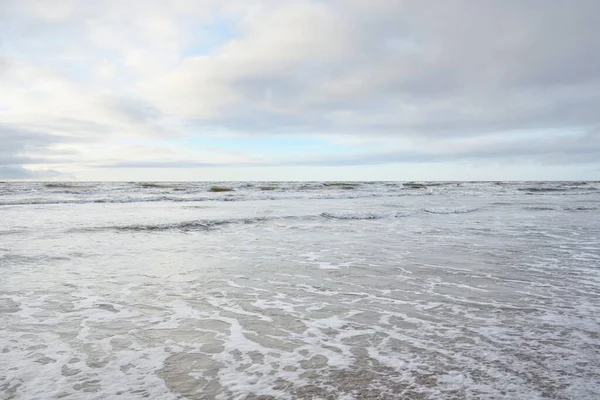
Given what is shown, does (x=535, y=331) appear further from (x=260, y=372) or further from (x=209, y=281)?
(x=209, y=281)

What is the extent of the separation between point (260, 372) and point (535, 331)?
2.81 m

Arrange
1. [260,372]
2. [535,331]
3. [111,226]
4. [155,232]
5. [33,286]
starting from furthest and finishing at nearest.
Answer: [111,226] < [155,232] < [33,286] < [535,331] < [260,372]

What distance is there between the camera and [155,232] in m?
13.3

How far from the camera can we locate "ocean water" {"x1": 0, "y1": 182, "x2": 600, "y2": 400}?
10.9 ft

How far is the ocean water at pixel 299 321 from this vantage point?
3318mm

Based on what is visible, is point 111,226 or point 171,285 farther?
point 111,226

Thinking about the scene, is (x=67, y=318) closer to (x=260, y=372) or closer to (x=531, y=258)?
(x=260, y=372)

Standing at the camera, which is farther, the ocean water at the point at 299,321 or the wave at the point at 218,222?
the wave at the point at 218,222

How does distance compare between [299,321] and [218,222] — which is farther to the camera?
[218,222]

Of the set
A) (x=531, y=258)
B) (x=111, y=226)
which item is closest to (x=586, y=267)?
(x=531, y=258)

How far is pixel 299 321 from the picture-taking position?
491 cm

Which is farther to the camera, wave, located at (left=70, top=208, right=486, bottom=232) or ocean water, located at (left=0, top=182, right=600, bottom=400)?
wave, located at (left=70, top=208, right=486, bottom=232)

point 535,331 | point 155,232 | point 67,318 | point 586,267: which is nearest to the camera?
point 535,331

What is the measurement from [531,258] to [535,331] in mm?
4902
